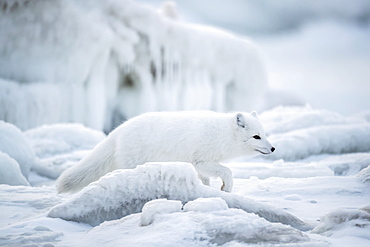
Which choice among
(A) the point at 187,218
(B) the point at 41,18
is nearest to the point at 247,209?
(A) the point at 187,218

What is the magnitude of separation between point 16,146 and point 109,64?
6.50 metres

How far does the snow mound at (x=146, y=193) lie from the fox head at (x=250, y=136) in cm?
143

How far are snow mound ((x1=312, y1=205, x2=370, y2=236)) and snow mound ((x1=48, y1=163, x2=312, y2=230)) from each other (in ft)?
0.89

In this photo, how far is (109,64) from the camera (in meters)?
11.5

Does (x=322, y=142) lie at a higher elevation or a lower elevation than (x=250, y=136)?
lower

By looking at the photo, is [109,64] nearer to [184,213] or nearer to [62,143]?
[62,143]

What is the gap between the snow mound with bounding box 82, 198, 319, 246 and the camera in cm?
179

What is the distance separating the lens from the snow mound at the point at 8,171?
4293 millimetres

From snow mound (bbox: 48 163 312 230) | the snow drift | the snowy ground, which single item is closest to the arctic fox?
the snowy ground

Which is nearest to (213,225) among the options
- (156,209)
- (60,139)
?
(156,209)

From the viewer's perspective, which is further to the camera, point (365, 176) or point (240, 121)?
point (240, 121)

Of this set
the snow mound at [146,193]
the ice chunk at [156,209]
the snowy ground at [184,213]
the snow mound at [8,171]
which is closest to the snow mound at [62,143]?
the snow mound at [8,171]

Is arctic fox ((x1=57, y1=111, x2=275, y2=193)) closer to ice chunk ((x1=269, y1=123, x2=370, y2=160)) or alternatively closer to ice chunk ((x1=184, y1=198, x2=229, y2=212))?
ice chunk ((x1=184, y1=198, x2=229, y2=212))

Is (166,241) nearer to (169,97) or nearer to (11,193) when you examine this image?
(11,193)
